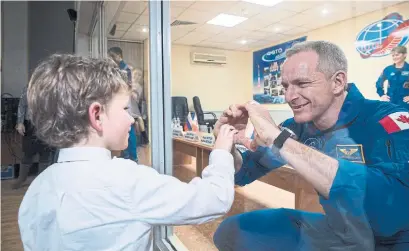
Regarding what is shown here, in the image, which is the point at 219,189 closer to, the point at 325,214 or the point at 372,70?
the point at 325,214

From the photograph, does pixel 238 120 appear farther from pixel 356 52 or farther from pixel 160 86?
pixel 160 86

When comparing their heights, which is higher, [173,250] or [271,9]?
[271,9]

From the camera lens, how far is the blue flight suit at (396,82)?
572 millimetres

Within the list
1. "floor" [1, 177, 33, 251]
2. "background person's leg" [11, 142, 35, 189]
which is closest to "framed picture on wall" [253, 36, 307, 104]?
"floor" [1, 177, 33, 251]

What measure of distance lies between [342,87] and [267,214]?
0.58m

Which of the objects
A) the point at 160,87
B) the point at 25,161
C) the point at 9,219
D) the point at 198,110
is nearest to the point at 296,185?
the point at 198,110

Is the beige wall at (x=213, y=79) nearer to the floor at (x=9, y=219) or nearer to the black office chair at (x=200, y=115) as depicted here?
the black office chair at (x=200, y=115)

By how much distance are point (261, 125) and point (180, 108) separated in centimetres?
67

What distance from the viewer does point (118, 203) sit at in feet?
2.52

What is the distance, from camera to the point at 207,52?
3.95 feet

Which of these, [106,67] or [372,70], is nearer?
[372,70]

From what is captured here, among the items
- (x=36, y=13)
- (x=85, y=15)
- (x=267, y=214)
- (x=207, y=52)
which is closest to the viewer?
(x=267, y=214)

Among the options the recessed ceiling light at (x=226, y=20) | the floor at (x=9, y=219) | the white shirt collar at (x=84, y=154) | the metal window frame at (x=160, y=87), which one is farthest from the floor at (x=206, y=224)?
the recessed ceiling light at (x=226, y=20)

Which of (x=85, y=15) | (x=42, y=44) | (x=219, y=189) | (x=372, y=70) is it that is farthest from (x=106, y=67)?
(x=42, y=44)
